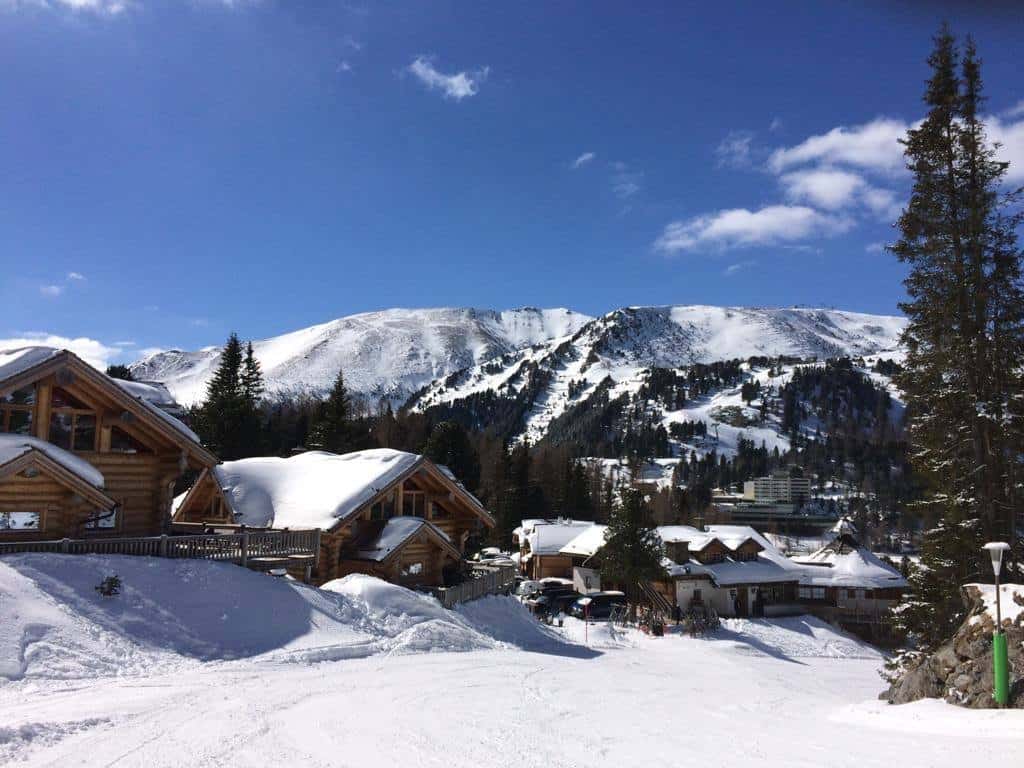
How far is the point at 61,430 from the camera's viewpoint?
21.7 m

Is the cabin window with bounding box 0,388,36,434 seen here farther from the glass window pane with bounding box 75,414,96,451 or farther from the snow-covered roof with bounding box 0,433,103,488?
the glass window pane with bounding box 75,414,96,451

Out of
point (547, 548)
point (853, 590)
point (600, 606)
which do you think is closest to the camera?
point (600, 606)

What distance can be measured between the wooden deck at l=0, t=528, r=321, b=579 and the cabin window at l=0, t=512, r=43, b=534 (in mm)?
2355

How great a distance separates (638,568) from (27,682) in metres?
36.2

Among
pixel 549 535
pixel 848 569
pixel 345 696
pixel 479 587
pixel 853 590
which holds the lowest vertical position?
pixel 853 590

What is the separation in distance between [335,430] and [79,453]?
4154 cm

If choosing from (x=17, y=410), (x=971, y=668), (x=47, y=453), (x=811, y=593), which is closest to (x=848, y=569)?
(x=811, y=593)

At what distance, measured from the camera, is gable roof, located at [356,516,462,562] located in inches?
1037

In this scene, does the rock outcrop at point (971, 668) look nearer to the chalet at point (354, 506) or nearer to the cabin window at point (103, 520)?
the chalet at point (354, 506)

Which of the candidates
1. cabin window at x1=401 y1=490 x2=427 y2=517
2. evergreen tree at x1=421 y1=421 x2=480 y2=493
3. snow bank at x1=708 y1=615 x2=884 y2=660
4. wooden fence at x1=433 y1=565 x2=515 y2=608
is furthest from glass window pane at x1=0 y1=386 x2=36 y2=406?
evergreen tree at x1=421 y1=421 x2=480 y2=493

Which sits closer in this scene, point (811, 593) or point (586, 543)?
point (586, 543)

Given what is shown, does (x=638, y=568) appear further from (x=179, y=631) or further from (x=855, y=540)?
(x=179, y=631)

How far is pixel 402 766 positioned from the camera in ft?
29.2

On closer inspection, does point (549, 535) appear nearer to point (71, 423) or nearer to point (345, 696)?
point (71, 423)
